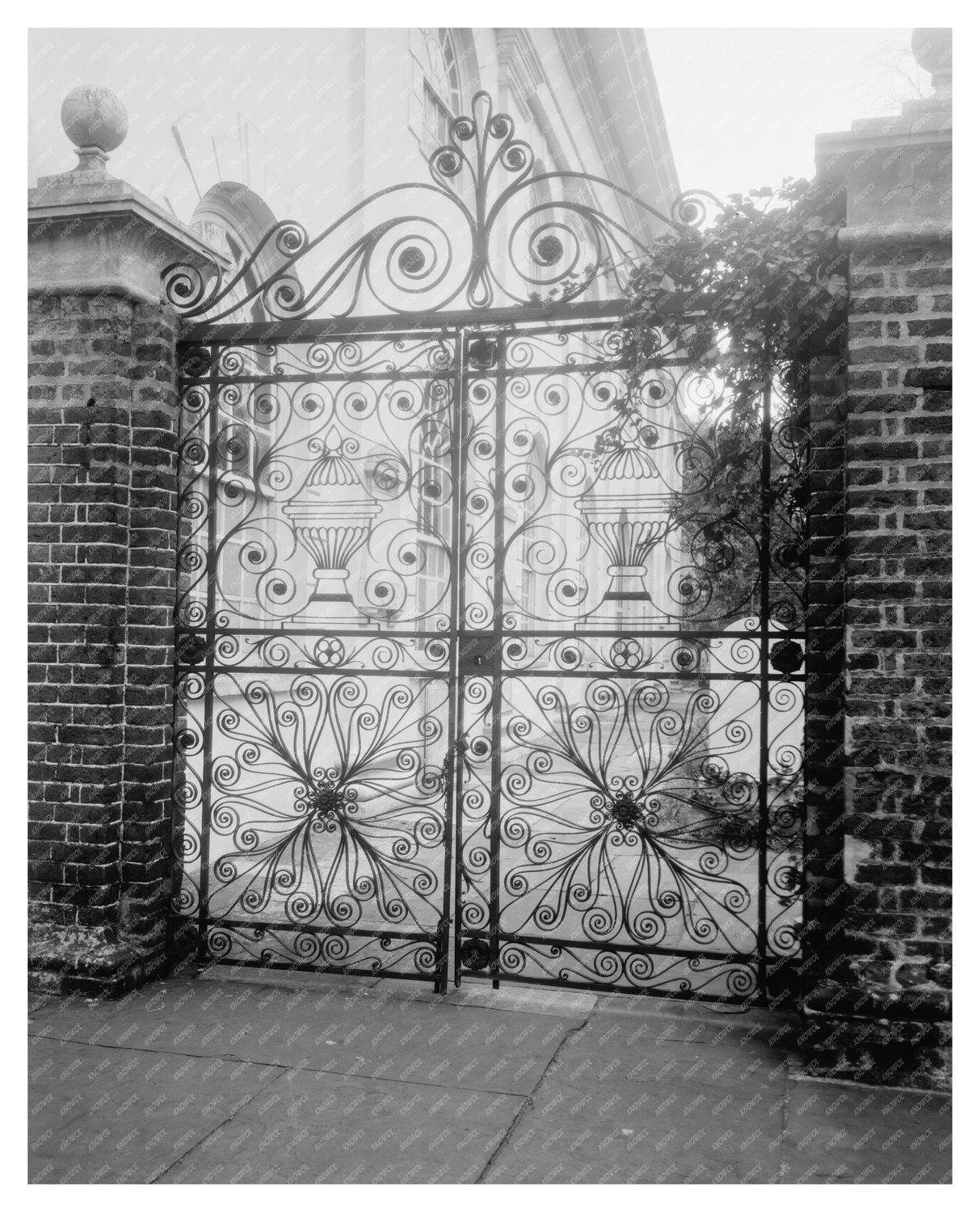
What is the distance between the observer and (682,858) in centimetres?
708

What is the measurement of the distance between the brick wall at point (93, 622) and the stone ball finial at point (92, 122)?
0.64m

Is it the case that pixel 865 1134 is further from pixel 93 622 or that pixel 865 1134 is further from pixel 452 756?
pixel 93 622

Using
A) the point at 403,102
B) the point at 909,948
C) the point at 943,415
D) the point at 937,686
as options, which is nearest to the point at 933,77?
the point at 943,415

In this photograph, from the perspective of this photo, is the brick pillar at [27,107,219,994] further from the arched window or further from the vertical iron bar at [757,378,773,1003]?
the arched window

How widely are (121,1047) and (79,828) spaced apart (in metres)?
0.99

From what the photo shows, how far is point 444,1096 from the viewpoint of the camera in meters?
3.51

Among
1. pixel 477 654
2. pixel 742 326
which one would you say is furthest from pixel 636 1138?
pixel 742 326

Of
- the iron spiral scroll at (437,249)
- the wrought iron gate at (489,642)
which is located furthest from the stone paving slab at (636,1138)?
the iron spiral scroll at (437,249)

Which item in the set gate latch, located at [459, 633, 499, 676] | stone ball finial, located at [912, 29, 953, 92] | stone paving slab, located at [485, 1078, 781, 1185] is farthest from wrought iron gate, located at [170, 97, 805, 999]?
stone ball finial, located at [912, 29, 953, 92]

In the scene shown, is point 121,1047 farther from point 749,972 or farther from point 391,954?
point 749,972

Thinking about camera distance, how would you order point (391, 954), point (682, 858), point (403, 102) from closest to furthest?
point (391, 954) < point (682, 858) < point (403, 102)

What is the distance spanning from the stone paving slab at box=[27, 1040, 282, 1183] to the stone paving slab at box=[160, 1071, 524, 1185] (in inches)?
3.8

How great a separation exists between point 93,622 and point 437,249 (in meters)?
4.94

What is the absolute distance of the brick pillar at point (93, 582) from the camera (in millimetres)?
4438
